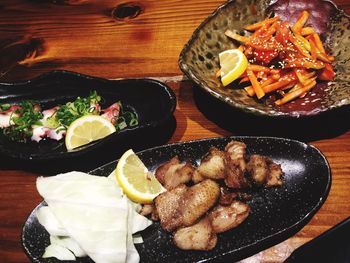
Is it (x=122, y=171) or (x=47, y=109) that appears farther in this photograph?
(x=47, y=109)

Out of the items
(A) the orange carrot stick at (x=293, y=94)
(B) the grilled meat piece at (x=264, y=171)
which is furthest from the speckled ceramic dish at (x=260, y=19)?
(B) the grilled meat piece at (x=264, y=171)

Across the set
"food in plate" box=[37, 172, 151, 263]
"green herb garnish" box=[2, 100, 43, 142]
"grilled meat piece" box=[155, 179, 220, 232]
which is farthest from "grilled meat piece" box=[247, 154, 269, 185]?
"green herb garnish" box=[2, 100, 43, 142]

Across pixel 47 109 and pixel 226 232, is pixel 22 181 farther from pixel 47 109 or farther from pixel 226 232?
pixel 226 232

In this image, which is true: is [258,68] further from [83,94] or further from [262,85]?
[83,94]

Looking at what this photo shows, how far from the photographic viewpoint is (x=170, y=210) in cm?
235

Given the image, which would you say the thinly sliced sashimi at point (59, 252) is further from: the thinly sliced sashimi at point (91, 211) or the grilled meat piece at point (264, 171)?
the grilled meat piece at point (264, 171)

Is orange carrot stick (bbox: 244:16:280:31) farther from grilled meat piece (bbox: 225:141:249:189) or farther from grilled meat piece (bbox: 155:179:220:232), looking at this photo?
grilled meat piece (bbox: 155:179:220:232)

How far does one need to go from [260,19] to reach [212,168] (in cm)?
166

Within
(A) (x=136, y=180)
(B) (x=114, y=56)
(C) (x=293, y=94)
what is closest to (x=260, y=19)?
(C) (x=293, y=94)

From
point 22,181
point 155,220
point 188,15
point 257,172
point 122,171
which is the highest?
point 188,15

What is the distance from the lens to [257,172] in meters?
2.37

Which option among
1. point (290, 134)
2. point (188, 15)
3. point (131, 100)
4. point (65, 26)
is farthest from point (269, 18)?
point (65, 26)

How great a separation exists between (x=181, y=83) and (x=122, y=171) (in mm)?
1118

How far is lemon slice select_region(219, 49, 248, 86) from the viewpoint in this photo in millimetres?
2922
